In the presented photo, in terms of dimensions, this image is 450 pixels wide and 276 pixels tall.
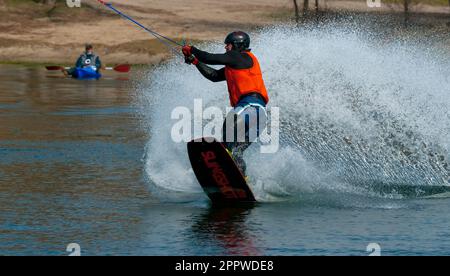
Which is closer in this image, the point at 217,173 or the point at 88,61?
the point at 217,173

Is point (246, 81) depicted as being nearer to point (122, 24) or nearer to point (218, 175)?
point (218, 175)

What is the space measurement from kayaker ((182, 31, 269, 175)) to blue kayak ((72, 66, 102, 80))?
2490cm

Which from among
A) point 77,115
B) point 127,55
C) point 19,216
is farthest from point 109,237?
point 127,55

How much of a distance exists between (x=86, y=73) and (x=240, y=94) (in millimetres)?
25321

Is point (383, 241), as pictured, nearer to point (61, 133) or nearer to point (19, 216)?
point (19, 216)

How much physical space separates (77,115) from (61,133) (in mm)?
3774

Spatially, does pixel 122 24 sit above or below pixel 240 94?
above

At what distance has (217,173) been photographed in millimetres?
12805

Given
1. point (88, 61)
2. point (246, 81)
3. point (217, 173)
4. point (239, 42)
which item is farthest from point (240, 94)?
point (88, 61)

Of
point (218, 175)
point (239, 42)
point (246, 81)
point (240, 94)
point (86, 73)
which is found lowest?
point (86, 73)

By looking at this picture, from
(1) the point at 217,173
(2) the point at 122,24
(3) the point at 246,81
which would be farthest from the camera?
(2) the point at 122,24

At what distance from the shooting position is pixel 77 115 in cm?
2398

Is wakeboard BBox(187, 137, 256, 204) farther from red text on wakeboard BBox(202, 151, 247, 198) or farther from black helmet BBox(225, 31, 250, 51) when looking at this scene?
black helmet BBox(225, 31, 250, 51)

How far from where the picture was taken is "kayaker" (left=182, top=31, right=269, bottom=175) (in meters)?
13.1
